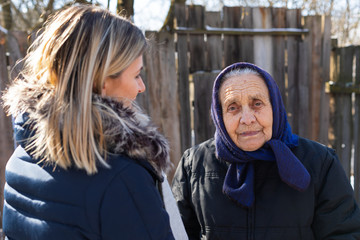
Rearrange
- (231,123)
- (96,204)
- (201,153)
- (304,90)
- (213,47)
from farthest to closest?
(304,90) < (213,47) < (201,153) < (231,123) < (96,204)

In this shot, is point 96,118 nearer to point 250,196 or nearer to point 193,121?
point 250,196

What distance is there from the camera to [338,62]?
3836 mm

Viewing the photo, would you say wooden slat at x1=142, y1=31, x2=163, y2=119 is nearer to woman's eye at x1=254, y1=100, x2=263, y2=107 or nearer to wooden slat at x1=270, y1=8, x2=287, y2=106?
wooden slat at x1=270, y1=8, x2=287, y2=106

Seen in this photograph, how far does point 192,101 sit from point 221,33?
2.45 feet

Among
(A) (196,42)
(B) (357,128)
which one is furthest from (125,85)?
(B) (357,128)

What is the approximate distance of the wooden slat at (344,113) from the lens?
3713 mm

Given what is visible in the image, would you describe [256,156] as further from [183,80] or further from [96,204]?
[183,80]

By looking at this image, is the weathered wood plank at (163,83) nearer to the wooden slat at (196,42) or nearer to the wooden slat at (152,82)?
the wooden slat at (152,82)

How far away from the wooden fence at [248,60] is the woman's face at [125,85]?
198 cm

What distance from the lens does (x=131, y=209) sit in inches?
42.5

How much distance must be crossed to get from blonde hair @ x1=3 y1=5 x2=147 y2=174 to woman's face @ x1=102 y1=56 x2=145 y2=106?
1.2 inches

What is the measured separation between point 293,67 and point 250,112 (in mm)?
2123

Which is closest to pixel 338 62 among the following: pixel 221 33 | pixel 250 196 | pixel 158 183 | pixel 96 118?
pixel 221 33

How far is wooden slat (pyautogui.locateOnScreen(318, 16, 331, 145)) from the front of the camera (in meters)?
3.85
